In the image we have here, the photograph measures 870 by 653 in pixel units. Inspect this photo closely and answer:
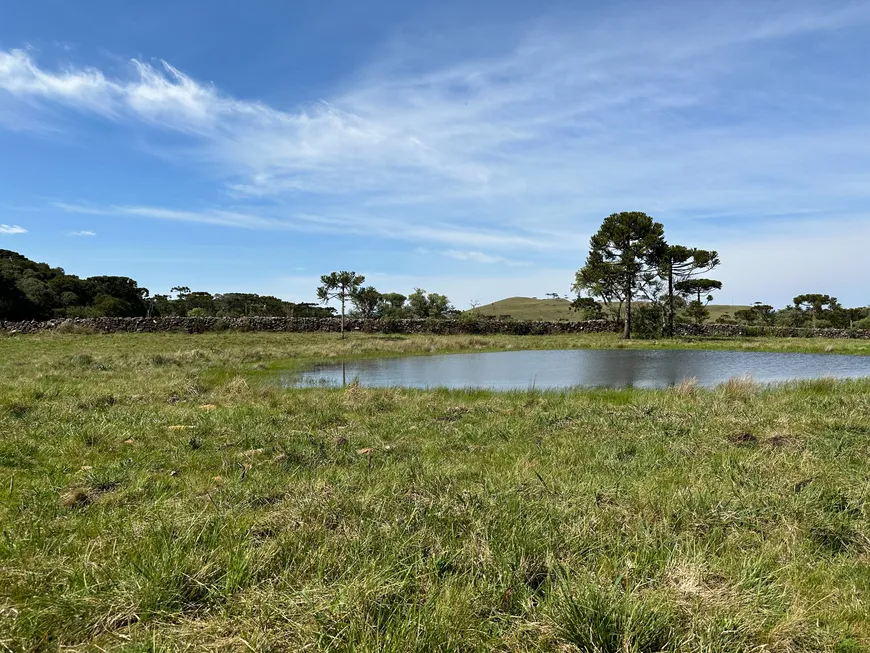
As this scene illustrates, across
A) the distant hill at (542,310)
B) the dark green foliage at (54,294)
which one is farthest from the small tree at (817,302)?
the dark green foliage at (54,294)

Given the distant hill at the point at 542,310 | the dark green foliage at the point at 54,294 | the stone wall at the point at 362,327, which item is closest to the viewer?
the stone wall at the point at 362,327

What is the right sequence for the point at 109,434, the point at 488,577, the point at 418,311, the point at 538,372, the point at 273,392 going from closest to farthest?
the point at 488,577
the point at 109,434
the point at 273,392
the point at 538,372
the point at 418,311

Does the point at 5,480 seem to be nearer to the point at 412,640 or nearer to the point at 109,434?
the point at 109,434

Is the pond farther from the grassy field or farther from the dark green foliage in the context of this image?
the dark green foliage

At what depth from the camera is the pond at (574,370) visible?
19125mm

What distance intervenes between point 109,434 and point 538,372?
1780 cm

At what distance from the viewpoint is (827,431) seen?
8.48 meters

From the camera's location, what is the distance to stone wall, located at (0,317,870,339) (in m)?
43.0

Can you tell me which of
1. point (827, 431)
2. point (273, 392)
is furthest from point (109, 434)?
point (827, 431)

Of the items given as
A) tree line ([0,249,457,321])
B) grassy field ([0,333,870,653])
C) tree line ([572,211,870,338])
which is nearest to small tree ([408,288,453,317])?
tree line ([0,249,457,321])

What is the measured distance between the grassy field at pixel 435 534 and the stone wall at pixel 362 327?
38.5 metres

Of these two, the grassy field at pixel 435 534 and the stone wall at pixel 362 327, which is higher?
the stone wall at pixel 362 327

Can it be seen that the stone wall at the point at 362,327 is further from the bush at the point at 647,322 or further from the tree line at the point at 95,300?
the tree line at the point at 95,300

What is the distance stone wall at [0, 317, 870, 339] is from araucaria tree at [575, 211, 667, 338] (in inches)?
244
